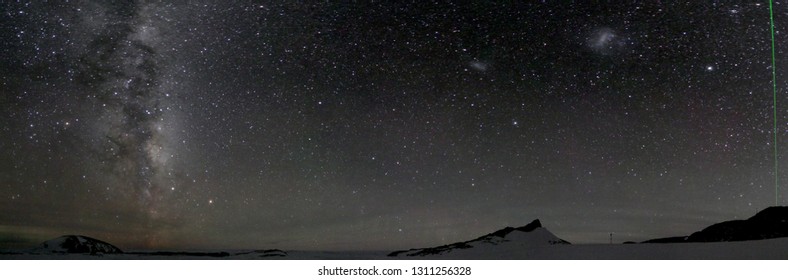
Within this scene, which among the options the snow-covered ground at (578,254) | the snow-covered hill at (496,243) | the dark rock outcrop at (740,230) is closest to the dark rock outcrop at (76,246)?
the snow-covered ground at (578,254)

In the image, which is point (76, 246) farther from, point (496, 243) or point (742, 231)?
point (742, 231)

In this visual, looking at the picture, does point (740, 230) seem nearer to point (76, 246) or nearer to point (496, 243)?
point (496, 243)

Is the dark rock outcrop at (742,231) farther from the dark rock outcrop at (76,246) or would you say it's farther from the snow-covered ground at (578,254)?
the dark rock outcrop at (76,246)

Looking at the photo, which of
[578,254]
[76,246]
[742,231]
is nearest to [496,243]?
[578,254]

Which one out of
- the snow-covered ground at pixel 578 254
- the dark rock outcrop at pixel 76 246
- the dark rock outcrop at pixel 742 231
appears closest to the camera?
the snow-covered ground at pixel 578 254

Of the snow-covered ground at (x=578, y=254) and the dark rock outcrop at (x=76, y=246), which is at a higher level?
the dark rock outcrop at (x=76, y=246)

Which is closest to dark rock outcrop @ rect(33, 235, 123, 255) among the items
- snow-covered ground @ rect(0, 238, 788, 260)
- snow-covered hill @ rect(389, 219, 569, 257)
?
snow-covered ground @ rect(0, 238, 788, 260)

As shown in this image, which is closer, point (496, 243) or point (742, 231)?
point (496, 243)

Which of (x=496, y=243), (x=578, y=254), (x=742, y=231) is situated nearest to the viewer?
(x=578, y=254)

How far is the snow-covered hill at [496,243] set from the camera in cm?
630

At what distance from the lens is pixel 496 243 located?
6656 mm

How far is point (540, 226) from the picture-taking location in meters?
7.40

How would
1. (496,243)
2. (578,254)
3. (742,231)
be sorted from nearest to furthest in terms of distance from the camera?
(578,254)
(496,243)
(742,231)
